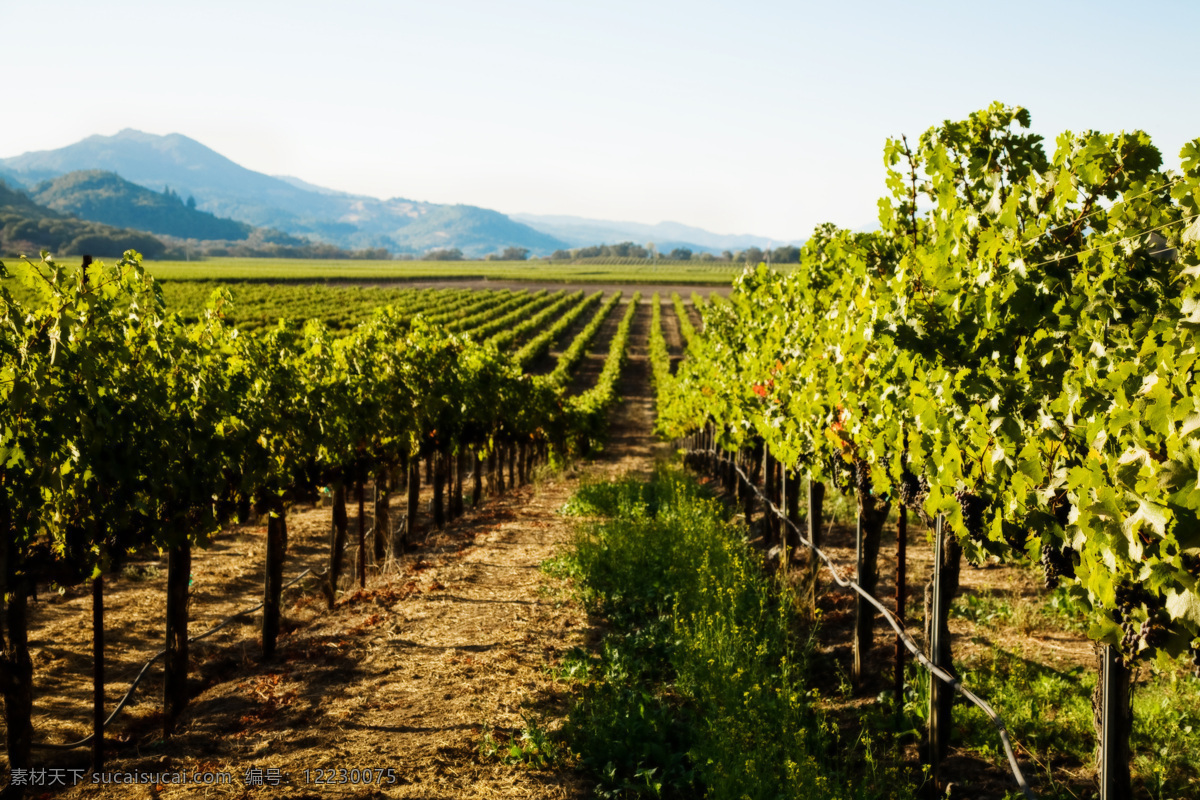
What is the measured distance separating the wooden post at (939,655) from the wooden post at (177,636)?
5.42 m

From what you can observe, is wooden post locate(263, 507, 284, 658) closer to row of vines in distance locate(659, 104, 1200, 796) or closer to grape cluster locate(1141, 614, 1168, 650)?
row of vines in distance locate(659, 104, 1200, 796)


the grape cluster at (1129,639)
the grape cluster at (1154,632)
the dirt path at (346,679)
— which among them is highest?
the grape cluster at (1154,632)

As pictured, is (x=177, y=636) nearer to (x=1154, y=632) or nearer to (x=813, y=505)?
(x=813, y=505)

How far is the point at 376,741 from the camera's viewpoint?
4.98 metres

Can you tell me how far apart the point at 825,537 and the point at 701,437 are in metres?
9.79

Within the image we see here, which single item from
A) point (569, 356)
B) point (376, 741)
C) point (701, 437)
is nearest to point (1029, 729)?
point (376, 741)

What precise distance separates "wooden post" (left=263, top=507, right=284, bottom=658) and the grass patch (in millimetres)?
2992

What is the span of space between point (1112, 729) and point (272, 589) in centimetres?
664

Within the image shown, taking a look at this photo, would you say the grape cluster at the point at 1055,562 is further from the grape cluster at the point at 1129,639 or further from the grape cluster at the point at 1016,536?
the grape cluster at the point at 1129,639

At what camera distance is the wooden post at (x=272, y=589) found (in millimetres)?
7059

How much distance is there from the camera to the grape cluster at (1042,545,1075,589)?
351 centimetres

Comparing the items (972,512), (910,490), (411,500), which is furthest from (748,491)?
(972,512)

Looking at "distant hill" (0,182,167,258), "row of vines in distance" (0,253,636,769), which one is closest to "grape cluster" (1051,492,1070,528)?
"row of vines in distance" (0,253,636,769)

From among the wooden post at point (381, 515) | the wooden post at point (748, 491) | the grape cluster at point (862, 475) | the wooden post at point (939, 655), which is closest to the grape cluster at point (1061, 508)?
the wooden post at point (939, 655)
